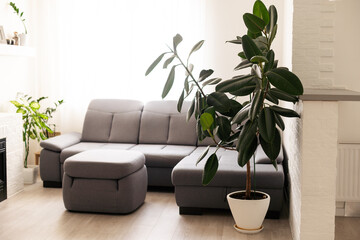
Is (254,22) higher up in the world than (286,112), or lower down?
higher up

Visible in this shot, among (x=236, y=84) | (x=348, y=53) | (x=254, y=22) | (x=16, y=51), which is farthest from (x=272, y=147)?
(x=16, y=51)

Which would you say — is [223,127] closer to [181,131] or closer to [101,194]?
[101,194]

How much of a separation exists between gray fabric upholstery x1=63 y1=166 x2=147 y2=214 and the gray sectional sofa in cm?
39

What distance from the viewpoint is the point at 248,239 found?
4.09 m

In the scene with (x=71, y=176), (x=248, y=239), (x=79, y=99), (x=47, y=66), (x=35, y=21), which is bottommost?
(x=248, y=239)

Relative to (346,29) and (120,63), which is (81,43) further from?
(346,29)

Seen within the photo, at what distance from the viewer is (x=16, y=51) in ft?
19.3

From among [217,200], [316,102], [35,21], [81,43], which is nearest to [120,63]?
[81,43]

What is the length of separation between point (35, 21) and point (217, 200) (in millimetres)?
3491

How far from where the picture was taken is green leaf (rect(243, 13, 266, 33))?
12.3 ft

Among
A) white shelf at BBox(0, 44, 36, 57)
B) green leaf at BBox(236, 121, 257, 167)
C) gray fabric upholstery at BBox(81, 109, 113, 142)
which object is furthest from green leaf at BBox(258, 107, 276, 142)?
white shelf at BBox(0, 44, 36, 57)

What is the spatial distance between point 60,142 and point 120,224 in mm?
1704

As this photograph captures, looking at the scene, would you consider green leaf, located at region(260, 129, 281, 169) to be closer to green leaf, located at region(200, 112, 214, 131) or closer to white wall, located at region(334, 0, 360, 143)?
green leaf, located at region(200, 112, 214, 131)

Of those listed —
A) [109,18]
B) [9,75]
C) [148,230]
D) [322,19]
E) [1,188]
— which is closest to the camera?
[322,19]
